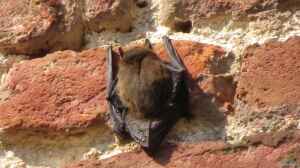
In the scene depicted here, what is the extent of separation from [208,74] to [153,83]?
0.12 m

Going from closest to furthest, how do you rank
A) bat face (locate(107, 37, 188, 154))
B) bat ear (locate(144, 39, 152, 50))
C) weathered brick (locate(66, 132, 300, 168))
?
weathered brick (locate(66, 132, 300, 168))
bat face (locate(107, 37, 188, 154))
bat ear (locate(144, 39, 152, 50))

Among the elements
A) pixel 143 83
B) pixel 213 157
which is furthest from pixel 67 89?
pixel 213 157

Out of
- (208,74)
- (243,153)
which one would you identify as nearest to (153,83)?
(208,74)

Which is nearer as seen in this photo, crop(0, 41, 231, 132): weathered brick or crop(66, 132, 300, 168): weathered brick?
crop(66, 132, 300, 168): weathered brick

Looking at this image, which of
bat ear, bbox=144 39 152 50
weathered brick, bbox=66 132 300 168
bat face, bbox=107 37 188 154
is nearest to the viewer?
weathered brick, bbox=66 132 300 168

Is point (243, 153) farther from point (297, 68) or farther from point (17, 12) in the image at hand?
point (17, 12)

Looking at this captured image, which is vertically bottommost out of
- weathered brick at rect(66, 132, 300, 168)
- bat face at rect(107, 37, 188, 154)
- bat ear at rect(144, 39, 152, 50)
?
weathered brick at rect(66, 132, 300, 168)

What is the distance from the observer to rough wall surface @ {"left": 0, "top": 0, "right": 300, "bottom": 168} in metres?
2.03

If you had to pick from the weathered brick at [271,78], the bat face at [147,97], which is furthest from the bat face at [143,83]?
the weathered brick at [271,78]

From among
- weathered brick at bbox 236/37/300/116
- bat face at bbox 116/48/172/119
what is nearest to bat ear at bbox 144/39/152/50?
bat face at bbox 116/48/172/119

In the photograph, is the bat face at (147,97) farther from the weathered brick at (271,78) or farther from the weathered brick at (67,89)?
the weathered brick at (271,78)

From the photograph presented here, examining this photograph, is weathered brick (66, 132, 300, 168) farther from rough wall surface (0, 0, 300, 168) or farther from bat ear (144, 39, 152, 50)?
bat ear (144, 39, 152, 50)

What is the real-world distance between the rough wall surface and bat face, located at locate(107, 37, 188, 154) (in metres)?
0.03

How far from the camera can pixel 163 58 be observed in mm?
2236
